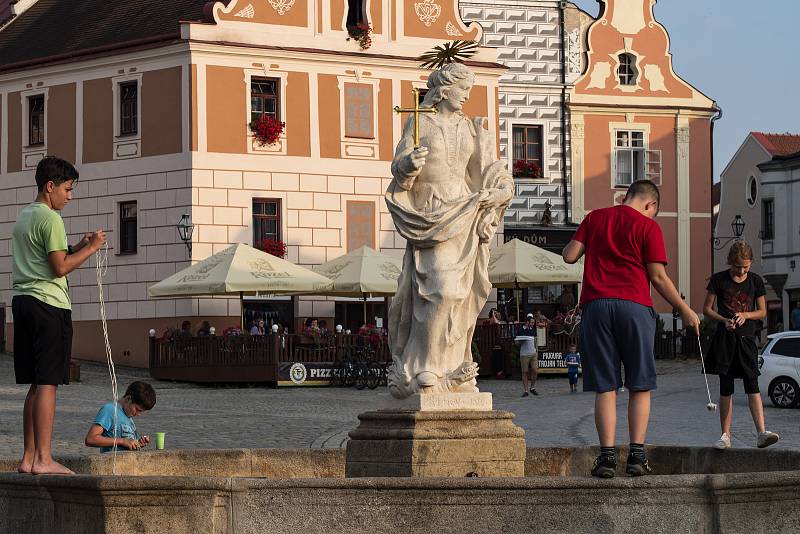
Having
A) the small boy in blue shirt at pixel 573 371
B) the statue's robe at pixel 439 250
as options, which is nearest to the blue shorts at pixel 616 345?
the statue's robe at pixel 439 250

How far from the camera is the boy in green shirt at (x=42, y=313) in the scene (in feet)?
30.7

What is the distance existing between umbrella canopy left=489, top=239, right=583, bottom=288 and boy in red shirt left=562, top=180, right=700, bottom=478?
25.9m

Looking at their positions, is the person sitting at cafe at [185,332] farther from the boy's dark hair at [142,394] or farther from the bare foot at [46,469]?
the bare foot at [46,469]

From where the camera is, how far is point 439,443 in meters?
10.5

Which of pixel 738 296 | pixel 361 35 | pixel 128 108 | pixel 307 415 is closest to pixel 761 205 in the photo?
pixel 361 35

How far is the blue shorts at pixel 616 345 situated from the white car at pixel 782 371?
16.9m

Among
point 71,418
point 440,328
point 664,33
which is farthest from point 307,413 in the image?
point 664,33

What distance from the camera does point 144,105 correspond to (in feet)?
132

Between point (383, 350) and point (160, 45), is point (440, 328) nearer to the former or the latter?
point (383, 350)

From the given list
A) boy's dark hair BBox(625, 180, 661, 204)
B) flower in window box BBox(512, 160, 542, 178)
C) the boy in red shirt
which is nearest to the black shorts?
the boy in red shirt

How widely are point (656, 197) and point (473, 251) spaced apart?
1.43 metres

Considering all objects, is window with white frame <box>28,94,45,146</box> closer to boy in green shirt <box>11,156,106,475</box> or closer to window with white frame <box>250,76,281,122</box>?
window with white frame <box>250,76,281,122</box>

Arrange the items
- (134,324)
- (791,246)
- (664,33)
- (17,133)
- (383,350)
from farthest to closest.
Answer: (791,246), (664,33), (17,133), (134,324), (383,350)

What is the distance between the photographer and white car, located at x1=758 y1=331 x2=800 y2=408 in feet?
86.2
